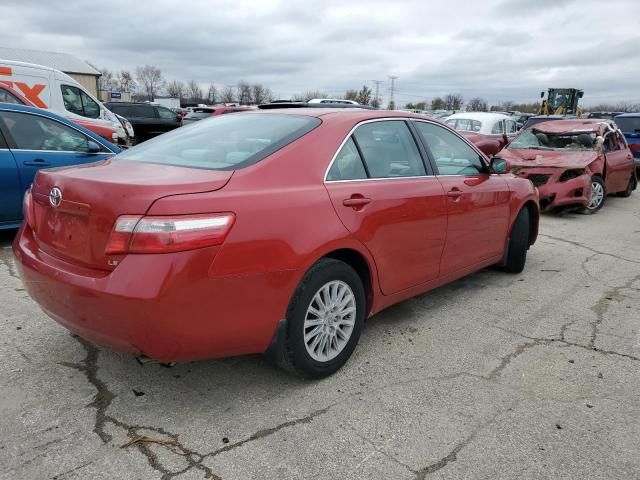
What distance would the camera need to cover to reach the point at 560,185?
28.1 ft

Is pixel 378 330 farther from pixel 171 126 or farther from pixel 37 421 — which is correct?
pixel 171 126

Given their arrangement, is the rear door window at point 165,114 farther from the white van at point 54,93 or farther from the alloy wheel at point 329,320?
the alloy wheel at point 329,320

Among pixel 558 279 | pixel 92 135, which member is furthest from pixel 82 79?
pixel 558 279

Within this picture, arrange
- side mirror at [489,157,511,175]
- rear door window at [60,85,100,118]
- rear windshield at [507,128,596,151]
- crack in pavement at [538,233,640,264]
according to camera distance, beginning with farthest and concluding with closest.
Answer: rear door window at [60,85,100,118] < rear windshield at [507,128,596,151] < crack in pavement at [538,233,640,264] < side mirror at [489,157,511,175]

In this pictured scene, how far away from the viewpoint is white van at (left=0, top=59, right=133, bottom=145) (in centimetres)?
1187

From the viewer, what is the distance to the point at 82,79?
43.4 metres

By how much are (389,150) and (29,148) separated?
14.3 feet

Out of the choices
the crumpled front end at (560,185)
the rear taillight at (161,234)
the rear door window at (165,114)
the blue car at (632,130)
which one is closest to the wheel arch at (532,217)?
the crumpled front end at (560,185)

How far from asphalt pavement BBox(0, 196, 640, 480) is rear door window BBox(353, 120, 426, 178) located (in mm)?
1198

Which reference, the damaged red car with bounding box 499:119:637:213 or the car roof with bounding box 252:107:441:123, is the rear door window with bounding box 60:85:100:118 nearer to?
the damaged red car with bounding box 499:119:637:213

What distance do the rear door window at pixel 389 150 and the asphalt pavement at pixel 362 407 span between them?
3.93 feet

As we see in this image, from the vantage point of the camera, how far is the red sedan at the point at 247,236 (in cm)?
238

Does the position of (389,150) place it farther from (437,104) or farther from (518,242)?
(437,104)

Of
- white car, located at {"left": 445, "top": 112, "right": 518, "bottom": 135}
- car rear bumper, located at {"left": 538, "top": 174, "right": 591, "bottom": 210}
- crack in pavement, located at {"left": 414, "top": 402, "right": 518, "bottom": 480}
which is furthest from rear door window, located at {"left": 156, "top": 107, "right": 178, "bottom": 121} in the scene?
crack in pavement, located at {"left": 414, "top": 402, "right": 518, "bottom": 480}
